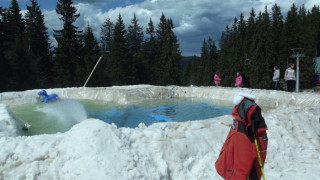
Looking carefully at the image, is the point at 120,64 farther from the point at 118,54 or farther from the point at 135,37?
the point at 135,37

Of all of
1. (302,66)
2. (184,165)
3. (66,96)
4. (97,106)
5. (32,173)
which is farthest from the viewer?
(302,66)

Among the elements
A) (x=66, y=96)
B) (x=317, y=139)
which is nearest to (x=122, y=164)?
(x=317, y=139)

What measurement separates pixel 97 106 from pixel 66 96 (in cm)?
341

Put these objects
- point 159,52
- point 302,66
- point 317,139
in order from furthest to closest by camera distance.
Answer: point 159,52 → point 302,66 → point 317,139

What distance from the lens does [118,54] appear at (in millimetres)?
34156

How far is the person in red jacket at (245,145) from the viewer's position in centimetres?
261

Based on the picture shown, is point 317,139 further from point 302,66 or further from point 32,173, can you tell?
point 302,66

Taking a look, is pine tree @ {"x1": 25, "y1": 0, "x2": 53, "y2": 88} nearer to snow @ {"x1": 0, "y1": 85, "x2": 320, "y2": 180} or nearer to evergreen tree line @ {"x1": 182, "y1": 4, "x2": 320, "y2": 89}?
snow @ {"x1": 0, "y1": 85, "x2": 320, "y2": 180}

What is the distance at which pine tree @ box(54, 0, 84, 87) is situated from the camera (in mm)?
28984

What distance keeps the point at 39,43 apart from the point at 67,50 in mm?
4996

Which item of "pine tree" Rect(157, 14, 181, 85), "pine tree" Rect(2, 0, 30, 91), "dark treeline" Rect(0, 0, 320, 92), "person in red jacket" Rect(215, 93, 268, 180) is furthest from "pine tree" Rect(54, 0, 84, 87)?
"person in red jacket" Rect(215, 93, 268, 180)

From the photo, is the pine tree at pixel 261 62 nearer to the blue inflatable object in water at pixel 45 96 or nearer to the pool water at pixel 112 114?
the pool water at pixel 112 114

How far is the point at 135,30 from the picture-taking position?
4584 centimetres

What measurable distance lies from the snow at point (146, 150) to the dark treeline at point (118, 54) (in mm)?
22631
